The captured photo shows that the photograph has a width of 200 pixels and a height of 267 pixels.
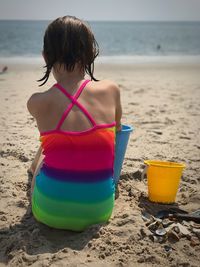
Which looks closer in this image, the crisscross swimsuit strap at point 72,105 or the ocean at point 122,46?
the crisscross swimsuit strap at point 72,105

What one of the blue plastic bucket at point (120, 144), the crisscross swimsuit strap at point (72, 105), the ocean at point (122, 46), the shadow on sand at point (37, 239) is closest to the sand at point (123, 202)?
the shadow on sand at point (37, 239)

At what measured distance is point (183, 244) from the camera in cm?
228

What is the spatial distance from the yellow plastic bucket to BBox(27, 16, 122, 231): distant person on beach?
57 cm

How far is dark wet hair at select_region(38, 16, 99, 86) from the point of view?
223 centimetres

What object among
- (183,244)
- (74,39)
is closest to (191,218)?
(183,244)

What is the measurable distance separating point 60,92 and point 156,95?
195 inches

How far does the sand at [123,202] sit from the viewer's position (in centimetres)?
214

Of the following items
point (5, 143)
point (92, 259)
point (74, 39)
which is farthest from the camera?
point (5, 143)

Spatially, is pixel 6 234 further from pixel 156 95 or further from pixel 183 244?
pixel 156 95

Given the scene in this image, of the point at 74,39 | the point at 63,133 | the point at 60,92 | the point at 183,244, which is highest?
the point at 74,39

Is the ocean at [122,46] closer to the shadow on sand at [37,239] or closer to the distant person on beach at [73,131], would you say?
the distant person on beach at [73,131]

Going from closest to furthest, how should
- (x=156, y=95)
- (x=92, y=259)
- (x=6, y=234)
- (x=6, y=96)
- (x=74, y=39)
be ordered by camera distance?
1. (x=92, y=259)
2. (x=74, y=39)
3. (x=6, y=234)
4. (x=6, y=96)
5. (x=156, y=95)

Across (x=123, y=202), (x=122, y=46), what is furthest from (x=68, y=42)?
(x=122, y=46)

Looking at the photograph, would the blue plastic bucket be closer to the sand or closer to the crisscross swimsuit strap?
the sand
